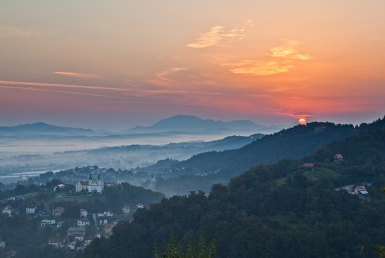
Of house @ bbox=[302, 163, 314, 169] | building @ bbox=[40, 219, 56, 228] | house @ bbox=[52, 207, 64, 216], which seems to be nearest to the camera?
house @ bbox=[302, 163, 314, 169]

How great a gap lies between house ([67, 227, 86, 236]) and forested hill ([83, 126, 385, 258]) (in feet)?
42.2

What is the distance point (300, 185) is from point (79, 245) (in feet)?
66.2

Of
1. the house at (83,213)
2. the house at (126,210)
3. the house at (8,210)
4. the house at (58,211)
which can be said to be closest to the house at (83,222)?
the house at (83,213)

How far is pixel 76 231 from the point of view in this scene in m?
45.8

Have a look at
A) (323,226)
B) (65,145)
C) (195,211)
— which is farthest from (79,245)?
(65,145)

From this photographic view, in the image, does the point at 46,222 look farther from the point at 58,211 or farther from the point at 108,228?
the point at 108,228

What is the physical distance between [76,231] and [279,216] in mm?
23059

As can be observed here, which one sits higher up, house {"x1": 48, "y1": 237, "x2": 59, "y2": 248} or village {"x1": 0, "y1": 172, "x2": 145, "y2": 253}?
village {"x1": 0, "y1": 172, "x2": 145, "y2": 253}

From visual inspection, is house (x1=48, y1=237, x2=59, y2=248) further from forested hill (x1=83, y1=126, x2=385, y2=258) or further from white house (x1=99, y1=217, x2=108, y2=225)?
forested hill (x1=83, y1=126, x2=385, y2=258)

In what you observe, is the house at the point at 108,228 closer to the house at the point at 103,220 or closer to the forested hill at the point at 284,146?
the house at the point at 103,220

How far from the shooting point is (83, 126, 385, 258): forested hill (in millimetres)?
25328

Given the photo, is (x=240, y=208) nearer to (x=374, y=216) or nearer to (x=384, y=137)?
(x=374, y=216)

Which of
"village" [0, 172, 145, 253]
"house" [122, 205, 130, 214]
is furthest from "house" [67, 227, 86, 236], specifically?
"house" [122, 205, 130, 214]

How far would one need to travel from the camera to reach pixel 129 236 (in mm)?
31891
